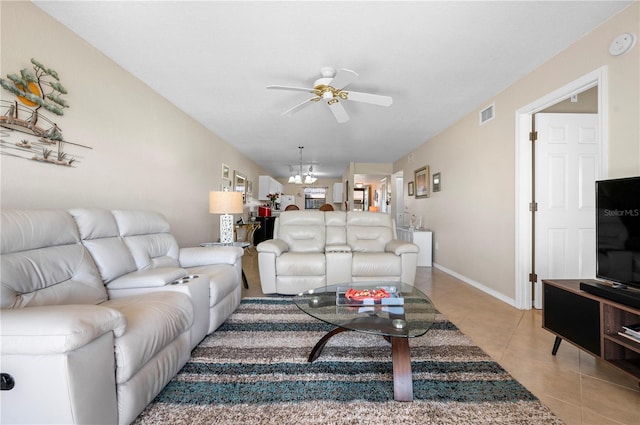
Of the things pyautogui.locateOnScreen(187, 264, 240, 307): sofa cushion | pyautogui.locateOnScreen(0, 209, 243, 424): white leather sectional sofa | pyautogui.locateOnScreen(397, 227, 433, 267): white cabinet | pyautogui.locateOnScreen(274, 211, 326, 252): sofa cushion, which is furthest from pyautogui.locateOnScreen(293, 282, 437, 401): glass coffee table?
pyautogui.locateOnScreen(397, 227, 433, 267): white cabinet

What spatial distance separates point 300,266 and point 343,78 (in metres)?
1.99

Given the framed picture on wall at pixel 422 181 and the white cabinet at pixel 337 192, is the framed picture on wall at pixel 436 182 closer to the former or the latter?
the framed picture on wall at pixel 422 181

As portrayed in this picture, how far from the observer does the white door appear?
A: 9.04 feet

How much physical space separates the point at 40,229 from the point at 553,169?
13.8 ft

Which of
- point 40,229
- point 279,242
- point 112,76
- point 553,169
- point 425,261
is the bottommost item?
point 425,261

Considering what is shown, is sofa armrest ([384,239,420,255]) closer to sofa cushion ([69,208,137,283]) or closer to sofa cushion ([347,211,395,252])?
sofa cushion ([347,211,395,252])

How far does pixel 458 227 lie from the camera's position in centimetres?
408

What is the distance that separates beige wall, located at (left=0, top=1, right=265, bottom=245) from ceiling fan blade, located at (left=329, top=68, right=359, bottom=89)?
2059mm

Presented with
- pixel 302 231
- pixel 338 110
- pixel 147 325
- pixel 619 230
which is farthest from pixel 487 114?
pixel 147 325

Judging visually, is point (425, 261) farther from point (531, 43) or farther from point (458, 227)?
point (531, 43)

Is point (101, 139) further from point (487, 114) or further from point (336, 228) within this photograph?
point (487, 114)

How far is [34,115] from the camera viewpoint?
1.84 meters

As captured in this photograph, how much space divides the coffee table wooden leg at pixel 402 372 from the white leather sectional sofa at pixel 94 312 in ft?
4.00

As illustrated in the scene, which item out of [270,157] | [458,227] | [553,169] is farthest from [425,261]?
[270,157]
